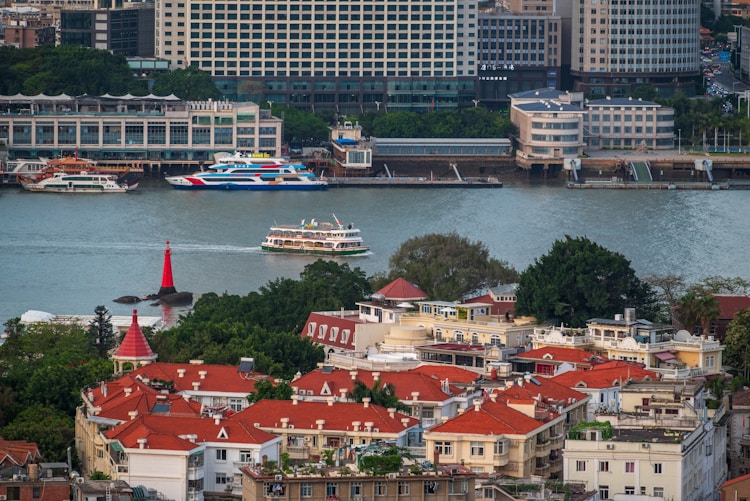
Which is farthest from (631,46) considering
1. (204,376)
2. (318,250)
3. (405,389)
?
(405,389)

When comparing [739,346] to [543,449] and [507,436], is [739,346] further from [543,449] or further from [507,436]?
[507,436]

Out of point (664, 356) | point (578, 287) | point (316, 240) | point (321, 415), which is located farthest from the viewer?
point (316, 240)

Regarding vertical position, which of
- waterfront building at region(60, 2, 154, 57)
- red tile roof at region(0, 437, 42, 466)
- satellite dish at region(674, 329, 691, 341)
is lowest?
red tile roof at region(0, 437, 42, 466)

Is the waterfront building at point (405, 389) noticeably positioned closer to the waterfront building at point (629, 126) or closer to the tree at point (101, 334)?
the tree at point (101, 334)

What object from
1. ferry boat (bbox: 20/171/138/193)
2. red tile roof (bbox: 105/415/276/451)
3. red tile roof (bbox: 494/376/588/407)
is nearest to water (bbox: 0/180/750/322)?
ferry boat (bbox: 20/171/138/193)

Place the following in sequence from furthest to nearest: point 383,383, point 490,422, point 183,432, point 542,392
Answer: point 383,383 < point 542,392 < point 490,422 < point 183,432

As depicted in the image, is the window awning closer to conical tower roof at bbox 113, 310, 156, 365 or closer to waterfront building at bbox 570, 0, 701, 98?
conical tower roof at bbox 113, 310, 156, 365
